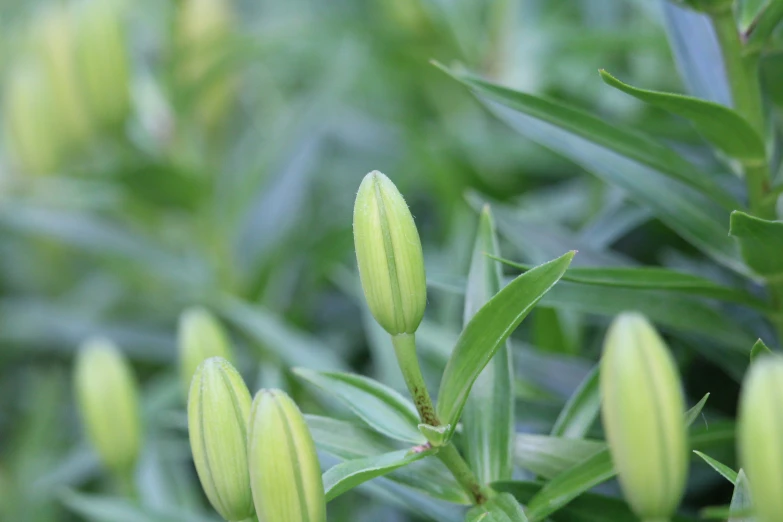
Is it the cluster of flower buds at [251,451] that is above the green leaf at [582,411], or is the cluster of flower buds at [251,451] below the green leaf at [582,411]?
above

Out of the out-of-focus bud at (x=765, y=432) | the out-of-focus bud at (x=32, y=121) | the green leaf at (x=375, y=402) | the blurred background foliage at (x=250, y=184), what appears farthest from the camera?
the out-of-focus bud at (x=32, y=121)

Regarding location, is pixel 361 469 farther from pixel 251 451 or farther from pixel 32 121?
pixel 32 121

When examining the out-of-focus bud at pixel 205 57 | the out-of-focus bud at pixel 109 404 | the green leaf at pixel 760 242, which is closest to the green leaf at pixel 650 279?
the green leaf at pixel 760 242

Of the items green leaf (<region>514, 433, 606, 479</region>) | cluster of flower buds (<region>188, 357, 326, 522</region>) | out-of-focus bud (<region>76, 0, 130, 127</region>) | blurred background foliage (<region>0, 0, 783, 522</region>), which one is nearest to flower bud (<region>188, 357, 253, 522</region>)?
cluster of flower buds (<region>188, 357, 326, 522</region>)

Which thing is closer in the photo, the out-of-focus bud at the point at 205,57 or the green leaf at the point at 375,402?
the green leaf at the point at 375,402

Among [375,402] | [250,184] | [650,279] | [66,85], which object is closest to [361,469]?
[375,402]

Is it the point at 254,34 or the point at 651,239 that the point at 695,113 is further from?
the point at 254,34

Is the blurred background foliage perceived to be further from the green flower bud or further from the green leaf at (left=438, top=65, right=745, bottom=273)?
the green flower bud

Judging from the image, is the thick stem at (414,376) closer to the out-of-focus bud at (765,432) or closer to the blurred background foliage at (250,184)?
the out-of-focus bud at (765,432)

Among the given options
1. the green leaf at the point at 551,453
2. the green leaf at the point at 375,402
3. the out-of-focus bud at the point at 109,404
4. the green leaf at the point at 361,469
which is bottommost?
the out-of-focus bud at the point at 109,404
